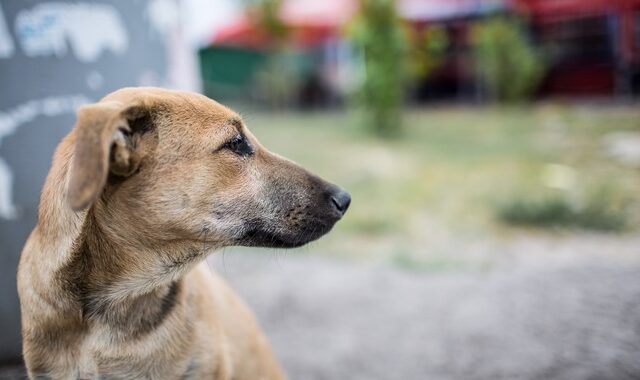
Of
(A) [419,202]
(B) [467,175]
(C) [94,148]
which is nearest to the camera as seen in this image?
(C) [94,148]

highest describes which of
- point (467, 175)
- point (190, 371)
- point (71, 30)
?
point (71, 30)

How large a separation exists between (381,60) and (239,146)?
32.0 ft

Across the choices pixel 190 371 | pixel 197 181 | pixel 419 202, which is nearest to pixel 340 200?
pixel 197 181

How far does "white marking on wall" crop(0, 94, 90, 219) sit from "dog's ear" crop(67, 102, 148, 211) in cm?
141

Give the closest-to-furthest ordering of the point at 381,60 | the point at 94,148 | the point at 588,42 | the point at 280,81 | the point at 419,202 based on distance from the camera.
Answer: the point at 94,148
the point at 419,202
the point at 381,60
the point at 588,42
the point at 280,81

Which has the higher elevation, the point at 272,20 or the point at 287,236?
the point at 272,20

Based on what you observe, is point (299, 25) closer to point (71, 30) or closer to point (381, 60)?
point (381, 60)

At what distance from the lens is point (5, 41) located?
3.03 meters

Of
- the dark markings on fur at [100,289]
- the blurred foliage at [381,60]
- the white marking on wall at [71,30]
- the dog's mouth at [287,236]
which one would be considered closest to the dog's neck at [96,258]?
the dark markings on fur at [100,289]

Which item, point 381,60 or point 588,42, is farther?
point 588,42

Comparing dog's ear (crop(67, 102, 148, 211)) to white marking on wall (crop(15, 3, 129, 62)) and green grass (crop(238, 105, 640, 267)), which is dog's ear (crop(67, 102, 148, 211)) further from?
white marking on wall (crop(15, 3, 129, 62))

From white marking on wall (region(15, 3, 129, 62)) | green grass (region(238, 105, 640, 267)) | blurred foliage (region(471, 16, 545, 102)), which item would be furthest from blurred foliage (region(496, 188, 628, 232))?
blurred foliage (region(471, 16, 545, 102))

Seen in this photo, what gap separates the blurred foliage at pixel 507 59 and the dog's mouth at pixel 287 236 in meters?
12.2

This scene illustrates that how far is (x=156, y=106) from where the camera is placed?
2145mm
